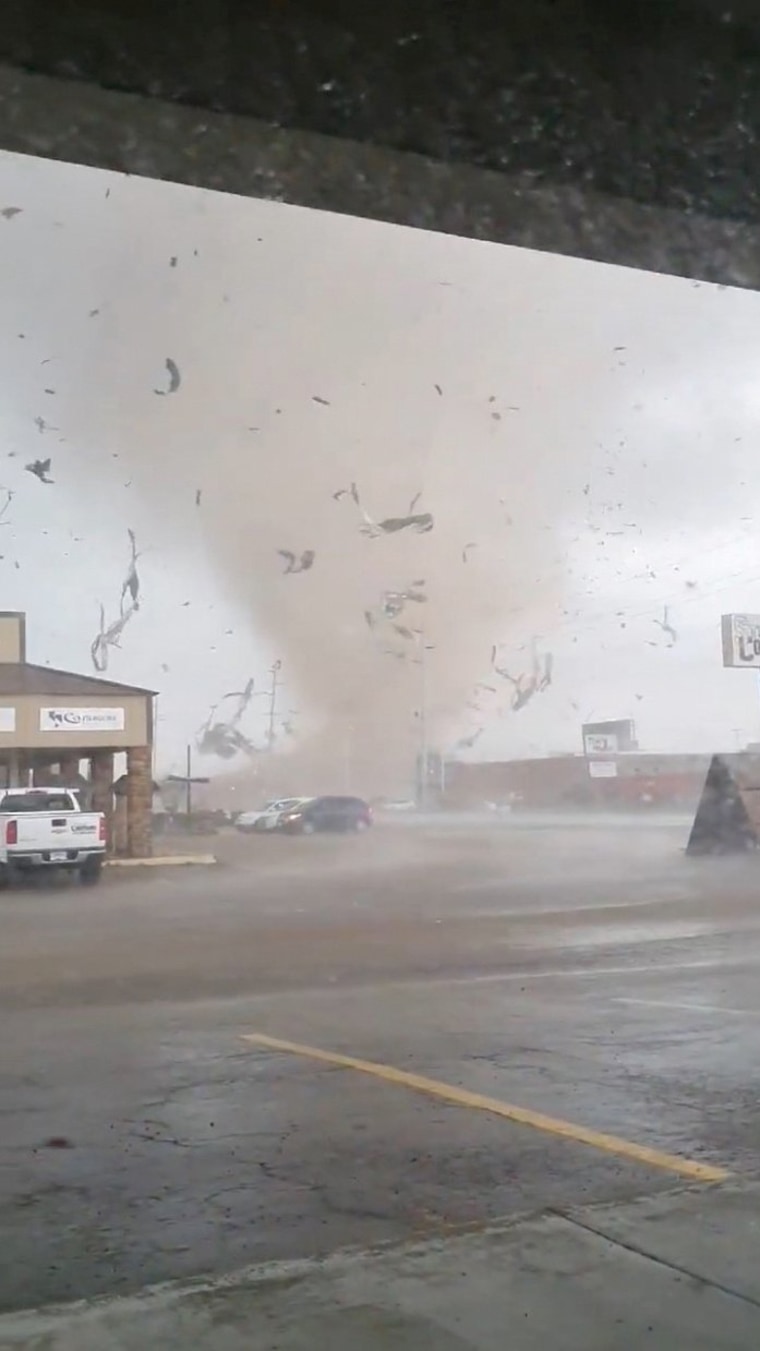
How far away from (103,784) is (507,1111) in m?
9.93

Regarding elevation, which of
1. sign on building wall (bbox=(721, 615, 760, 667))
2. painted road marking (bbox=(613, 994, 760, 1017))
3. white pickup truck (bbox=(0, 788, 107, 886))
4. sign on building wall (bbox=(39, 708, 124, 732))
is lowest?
painted road marking (bbox=(613, 994, 760, 1017))

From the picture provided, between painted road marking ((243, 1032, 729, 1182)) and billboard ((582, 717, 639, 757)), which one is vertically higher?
billboard ((582, 717, 639, 757))

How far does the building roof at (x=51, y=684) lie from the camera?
12.2 meters

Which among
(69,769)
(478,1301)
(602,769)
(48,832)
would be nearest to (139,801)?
(69,769)

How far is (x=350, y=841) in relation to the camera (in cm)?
1573

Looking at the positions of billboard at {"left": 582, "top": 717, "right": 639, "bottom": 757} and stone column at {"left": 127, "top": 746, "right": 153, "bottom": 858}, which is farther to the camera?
billboard at {"left": 582, "top": 717, "right": 639, "bottom": 757}

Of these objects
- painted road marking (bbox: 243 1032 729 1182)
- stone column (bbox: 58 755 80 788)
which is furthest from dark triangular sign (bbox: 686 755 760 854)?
painted road marking (bbox: 243 1032 729 1182)

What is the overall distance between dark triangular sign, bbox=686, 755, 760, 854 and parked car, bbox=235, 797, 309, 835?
10710mm

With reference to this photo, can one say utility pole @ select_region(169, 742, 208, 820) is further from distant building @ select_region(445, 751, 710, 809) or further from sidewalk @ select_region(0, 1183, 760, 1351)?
sidewalk @ select_region(0, 1183, 760, 1351)

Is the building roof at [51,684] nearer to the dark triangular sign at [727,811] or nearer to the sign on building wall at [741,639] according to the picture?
A: the sign on building wall at [741,639]

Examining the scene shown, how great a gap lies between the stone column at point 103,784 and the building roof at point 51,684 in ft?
4.98

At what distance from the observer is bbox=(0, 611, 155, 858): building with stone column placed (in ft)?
40.3

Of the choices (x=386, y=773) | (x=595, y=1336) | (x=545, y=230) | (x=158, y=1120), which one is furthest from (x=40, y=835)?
(x=595, y=1336)

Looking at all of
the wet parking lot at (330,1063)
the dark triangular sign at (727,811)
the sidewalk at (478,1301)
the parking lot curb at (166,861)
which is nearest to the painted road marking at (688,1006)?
the wet parking lot at (330,1063)
